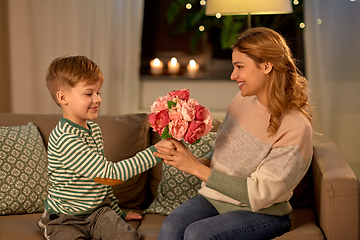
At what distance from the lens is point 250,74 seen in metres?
1.71

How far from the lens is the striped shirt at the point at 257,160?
1.58 m

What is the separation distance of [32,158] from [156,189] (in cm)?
75

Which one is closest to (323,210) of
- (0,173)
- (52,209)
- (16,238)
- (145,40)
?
(52,209)

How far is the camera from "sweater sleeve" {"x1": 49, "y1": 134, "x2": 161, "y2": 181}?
168 centimetres

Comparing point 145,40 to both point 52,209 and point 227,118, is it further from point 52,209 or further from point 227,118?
point 52,209

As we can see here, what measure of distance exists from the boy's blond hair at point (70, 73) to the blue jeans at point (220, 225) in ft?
2.37

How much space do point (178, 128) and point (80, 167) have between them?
50cm

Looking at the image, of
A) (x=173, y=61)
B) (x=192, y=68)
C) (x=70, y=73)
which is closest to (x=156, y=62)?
(x=173, y=61)

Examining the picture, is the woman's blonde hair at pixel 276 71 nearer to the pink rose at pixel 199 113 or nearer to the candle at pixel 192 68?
the pink rose at pixel 199 113

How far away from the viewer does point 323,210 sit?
1733 millimetres

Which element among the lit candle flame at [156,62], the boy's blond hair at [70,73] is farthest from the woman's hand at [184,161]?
the lit candle flame at [156,62]

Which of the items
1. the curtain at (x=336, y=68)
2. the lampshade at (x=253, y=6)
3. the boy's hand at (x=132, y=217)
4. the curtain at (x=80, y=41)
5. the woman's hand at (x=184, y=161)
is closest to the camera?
the woman's hand at (x=184, y=161)

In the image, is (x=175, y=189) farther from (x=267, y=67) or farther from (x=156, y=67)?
(x=156, y=67)

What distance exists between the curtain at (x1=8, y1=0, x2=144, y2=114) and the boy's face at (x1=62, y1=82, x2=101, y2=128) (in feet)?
5.62
